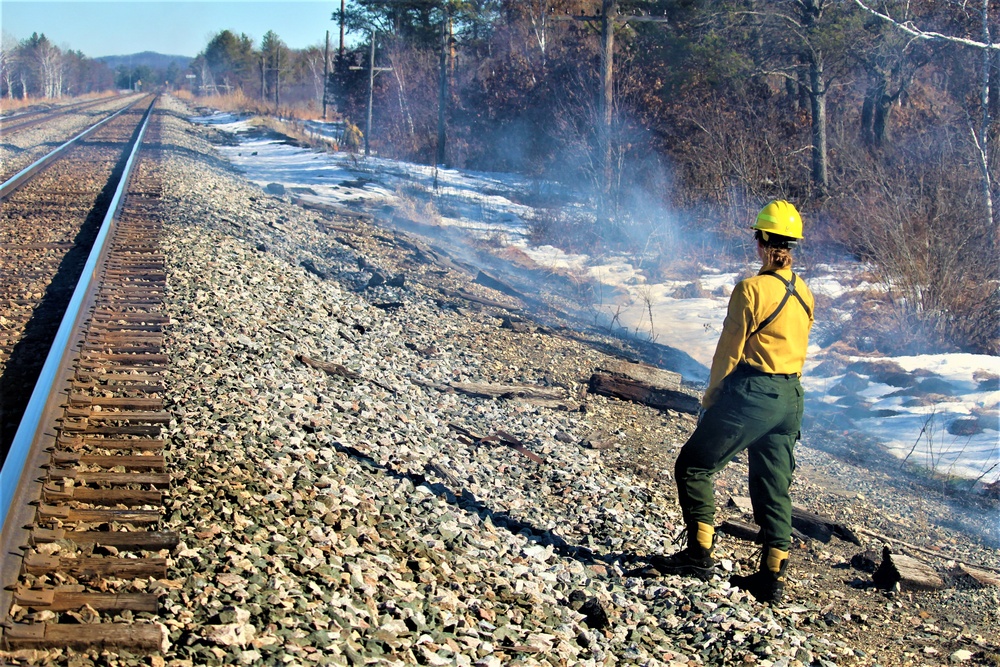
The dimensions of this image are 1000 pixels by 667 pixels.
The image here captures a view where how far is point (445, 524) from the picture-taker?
4.73 meters

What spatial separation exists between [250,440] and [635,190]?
17.7 metres

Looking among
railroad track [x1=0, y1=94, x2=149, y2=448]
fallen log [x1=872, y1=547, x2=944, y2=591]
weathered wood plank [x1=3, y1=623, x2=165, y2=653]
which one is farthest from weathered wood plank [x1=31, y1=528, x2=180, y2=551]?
fallen log [x1=872, y1=547, x2=944, y2=591]

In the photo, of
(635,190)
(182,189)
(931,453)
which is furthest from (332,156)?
(931,453)

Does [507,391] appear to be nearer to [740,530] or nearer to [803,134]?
[740,530]

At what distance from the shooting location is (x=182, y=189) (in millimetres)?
15797

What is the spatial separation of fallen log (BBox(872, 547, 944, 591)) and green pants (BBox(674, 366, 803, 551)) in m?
0.92

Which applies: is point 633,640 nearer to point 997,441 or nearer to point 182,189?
point 997,441

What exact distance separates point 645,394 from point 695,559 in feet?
13.4

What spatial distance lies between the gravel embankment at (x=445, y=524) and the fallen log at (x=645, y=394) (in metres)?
0.17

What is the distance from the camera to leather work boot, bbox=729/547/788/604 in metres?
4.65

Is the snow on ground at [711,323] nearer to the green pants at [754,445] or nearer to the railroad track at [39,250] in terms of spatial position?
the green pants at [754,445]

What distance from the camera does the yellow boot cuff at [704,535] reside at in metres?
4.72

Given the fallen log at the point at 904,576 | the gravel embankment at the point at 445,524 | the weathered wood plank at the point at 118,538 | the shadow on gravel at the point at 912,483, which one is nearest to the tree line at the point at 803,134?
the shadow on gravel at the point at 912,483

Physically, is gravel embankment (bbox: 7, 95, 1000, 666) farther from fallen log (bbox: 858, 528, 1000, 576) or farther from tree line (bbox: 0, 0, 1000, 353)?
tree line (bbox: 0, 0, 1000, 353)
